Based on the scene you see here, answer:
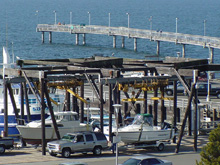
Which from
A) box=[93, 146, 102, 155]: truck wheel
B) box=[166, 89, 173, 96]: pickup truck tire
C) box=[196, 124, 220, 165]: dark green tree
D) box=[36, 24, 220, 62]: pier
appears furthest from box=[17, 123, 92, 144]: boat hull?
box=[36, 24, 220, 62]: pier

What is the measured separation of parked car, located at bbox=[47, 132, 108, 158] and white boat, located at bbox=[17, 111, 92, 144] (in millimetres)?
3267

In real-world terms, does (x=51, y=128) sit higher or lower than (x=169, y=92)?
lower

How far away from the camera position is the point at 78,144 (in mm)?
40438

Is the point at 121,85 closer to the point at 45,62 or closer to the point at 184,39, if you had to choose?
the point at 45,62

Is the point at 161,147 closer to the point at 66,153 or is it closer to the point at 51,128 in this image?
the point at 66,153

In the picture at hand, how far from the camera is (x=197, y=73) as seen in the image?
4200cm

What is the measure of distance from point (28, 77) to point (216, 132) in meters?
16.6

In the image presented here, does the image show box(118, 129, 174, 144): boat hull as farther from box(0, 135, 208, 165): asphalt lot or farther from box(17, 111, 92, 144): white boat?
box(17, 111, 92, 144): white boat

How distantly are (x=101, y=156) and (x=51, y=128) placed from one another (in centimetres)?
477

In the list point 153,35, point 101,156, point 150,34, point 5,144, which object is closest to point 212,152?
point 101,156

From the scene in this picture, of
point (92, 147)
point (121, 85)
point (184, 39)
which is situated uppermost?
point (184, 39)

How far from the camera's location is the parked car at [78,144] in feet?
131

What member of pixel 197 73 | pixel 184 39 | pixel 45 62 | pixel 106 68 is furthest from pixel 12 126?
pixel 184 39

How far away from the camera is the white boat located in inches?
1731
